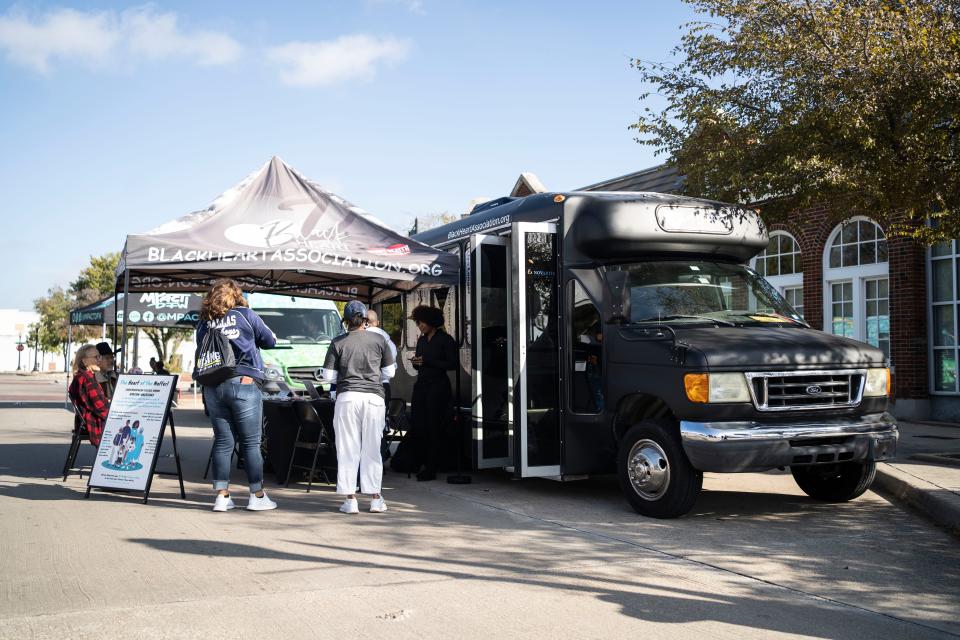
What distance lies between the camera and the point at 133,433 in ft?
29.5

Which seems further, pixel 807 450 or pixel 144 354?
pixel 144 354

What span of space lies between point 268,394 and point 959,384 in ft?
36.7

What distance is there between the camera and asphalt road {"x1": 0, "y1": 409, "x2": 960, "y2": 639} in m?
4.85

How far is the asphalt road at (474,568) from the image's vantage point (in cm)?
485

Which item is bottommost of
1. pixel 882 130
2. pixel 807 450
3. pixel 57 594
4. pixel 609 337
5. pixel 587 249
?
pixel 57 594

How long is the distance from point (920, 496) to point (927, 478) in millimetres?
866

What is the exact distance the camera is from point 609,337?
8258 mm

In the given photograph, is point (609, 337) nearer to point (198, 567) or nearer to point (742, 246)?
point (742, 246)

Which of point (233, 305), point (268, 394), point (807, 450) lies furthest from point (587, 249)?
point (268, 394)

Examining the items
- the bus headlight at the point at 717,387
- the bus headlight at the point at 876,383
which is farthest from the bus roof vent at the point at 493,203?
the bus headlight at the point at 876,383

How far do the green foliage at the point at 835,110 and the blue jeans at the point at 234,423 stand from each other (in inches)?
218

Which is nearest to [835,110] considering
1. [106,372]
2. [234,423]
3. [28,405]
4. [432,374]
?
[432,374]

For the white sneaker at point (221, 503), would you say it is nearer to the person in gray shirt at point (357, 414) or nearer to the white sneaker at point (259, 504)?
the white sneaker at point (259, 504)

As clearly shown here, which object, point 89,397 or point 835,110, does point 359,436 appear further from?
point 835,110
